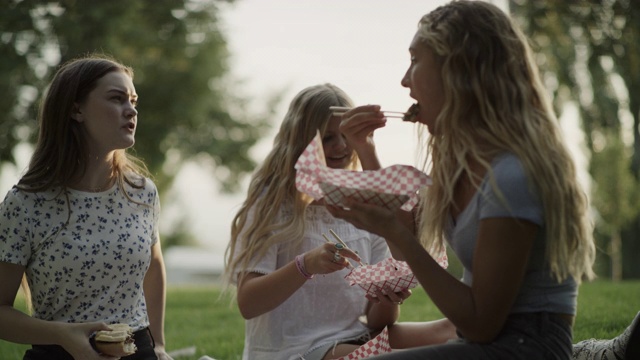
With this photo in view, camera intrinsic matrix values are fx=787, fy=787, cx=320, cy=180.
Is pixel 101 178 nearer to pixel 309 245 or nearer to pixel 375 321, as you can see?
pixel 309 245

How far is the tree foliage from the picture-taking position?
607 inches

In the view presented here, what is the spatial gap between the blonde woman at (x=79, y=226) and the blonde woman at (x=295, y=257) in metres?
0.45

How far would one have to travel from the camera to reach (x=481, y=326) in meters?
2.23

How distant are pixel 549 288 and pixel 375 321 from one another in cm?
122

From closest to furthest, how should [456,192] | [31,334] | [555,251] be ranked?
[555,251], [456,192], [31,334]

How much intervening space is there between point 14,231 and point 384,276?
1447 millimetres

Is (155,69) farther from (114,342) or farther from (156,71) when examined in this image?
(114,342)

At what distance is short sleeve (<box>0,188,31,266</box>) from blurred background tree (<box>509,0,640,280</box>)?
968 cm

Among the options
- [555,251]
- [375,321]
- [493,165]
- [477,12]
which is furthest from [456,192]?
[375,321]

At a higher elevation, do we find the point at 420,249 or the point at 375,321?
the point at 420,249

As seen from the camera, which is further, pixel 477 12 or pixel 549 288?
pixel 477 12

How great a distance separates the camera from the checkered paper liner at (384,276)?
9.94 feet

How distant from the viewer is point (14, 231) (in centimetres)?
306

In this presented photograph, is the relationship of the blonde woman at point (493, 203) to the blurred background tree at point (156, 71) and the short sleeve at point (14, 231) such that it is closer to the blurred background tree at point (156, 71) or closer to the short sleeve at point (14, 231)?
the short sleeve at point (14, 231)
